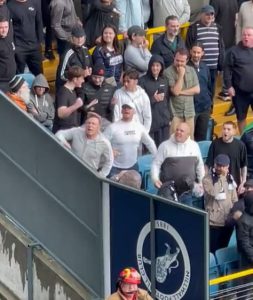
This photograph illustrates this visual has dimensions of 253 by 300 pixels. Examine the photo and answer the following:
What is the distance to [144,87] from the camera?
56.2ft

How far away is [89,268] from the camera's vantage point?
13914 millimetres

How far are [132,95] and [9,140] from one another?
8.40 ft

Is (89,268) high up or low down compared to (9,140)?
down

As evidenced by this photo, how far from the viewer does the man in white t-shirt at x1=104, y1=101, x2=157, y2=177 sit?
16125 mm

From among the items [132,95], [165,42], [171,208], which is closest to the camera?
[171,208]

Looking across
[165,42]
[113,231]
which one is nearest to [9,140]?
[113,231]

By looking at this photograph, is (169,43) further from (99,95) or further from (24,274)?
(24,274)

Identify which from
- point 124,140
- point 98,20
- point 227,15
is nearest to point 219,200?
point 124,140

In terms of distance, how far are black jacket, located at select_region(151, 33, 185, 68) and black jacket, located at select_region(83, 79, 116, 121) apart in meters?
1.62

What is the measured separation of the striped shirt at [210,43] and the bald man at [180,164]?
297cm

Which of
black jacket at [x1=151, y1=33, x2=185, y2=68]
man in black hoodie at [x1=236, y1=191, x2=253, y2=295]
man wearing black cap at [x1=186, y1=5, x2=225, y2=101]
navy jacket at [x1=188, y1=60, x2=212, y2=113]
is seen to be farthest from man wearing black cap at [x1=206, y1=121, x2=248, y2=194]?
man wearing black cap at [x1=186, y1=5, x2=225, y2=101]

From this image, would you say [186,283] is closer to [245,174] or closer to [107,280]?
[107,280]

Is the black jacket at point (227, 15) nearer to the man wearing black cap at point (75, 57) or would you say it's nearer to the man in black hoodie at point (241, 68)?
the man in black hoodie at point (241, 68)

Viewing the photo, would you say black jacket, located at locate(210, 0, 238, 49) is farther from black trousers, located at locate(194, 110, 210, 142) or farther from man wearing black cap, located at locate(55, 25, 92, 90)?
man wearing black cap, located at locate(55, 25, 92, 90)
